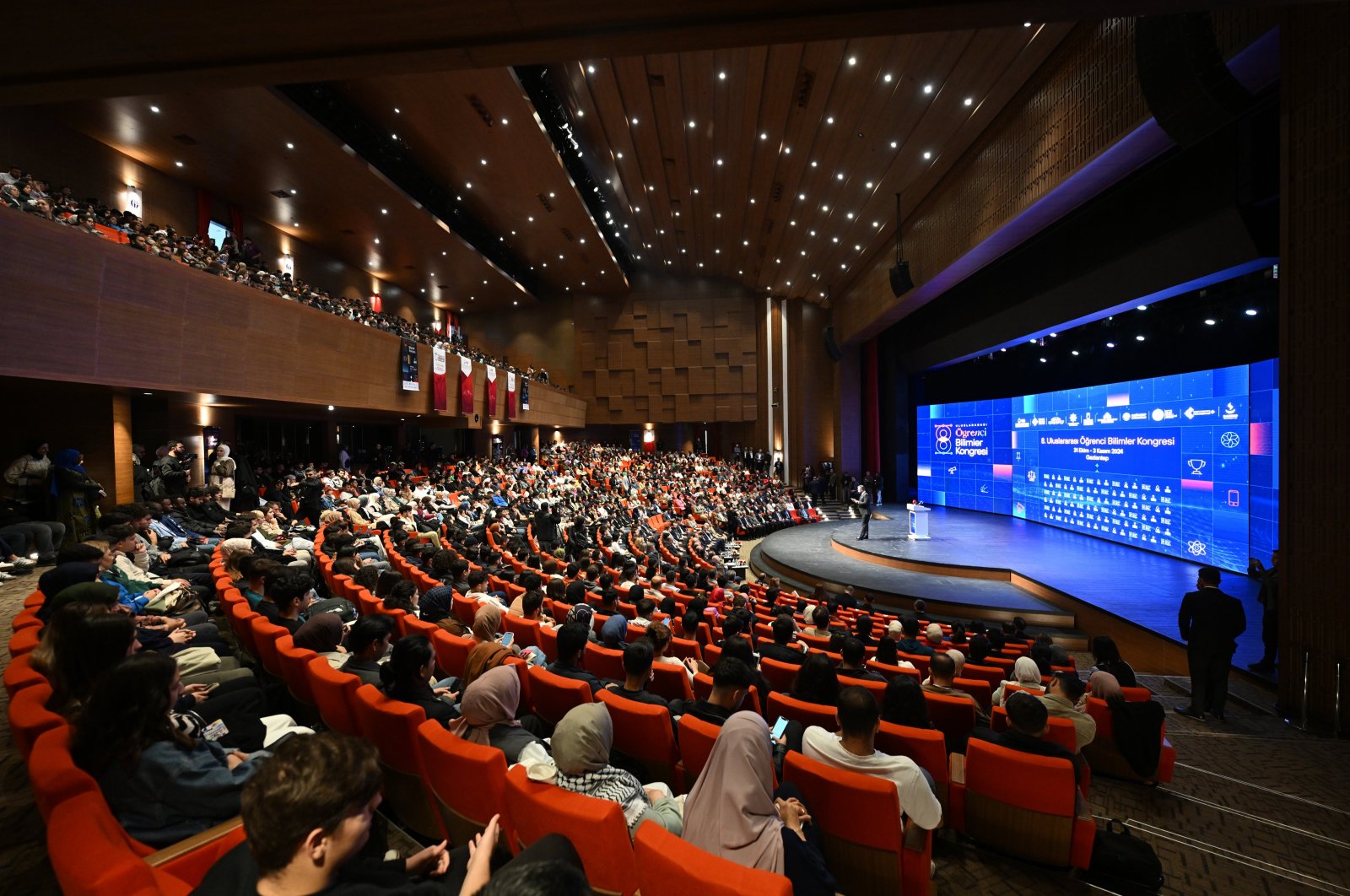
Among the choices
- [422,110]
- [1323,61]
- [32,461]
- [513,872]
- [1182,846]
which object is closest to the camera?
[513,872]

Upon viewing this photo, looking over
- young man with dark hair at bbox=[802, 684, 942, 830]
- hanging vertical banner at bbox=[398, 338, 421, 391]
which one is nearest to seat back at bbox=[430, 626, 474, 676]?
young man with dark hair at bbox=[802, 684, 942, 830]

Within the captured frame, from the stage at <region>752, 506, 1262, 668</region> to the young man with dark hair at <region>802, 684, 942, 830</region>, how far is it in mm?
5722

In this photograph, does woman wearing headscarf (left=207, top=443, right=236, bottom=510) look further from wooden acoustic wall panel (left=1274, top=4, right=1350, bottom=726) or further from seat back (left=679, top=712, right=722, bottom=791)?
wooden acoustic wall panel (left=1274, top=4, right=1350, bottom=726)

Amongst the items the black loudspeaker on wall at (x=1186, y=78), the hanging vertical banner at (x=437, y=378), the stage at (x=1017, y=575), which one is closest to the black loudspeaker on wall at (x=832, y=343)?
the stage at (x=1017, y=575)

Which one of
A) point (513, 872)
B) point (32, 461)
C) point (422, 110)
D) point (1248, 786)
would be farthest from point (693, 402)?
point (513, 872)

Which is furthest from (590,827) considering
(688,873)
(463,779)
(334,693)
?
(334,693)

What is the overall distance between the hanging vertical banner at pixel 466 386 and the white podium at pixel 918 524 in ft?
37.9

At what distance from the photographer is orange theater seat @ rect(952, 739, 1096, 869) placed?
2213mm

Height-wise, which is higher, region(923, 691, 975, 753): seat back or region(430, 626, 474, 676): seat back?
region(430, 626, 474, 676): seat back

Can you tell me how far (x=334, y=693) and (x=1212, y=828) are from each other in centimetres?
418

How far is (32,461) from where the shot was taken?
248 inches

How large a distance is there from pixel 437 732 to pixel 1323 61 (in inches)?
296

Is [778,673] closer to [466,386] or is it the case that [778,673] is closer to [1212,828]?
[1212,828]

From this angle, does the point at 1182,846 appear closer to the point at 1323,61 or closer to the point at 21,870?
the point at 21,870
